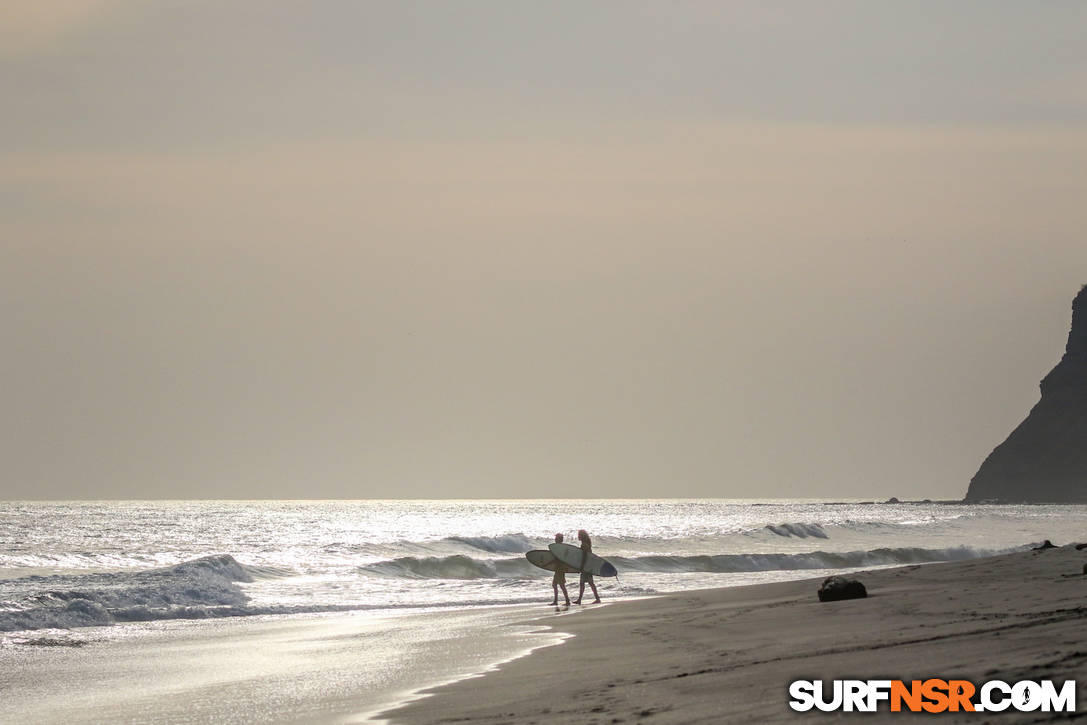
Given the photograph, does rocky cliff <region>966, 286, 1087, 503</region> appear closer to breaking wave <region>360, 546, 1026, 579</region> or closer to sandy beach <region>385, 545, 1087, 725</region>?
breaking wave <region>360, 546, 1026, 579</region>

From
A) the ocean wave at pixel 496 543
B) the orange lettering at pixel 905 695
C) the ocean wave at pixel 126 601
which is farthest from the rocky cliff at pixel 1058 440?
the orange lettering at pixel 905 695

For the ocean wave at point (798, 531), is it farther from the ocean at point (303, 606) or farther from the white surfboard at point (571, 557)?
the white surfboard at point (571, 557)

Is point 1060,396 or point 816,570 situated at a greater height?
point 1060,396

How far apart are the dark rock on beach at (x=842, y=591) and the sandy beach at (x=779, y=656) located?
0.28 meters

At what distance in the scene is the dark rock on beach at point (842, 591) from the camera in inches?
640

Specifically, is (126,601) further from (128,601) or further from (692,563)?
(692,563)

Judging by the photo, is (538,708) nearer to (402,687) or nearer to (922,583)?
(402,687)

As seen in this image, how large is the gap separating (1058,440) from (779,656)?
194377 mm

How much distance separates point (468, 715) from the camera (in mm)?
8984

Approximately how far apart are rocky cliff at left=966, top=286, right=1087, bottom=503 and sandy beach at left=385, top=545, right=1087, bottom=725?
17299 cm

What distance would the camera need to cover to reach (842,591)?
16.3 metres

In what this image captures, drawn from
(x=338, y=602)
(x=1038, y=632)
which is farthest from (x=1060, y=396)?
(x=1038, y=632)

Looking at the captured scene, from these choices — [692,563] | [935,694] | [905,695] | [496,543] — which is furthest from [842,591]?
[496,543]

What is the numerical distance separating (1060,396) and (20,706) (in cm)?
19372
